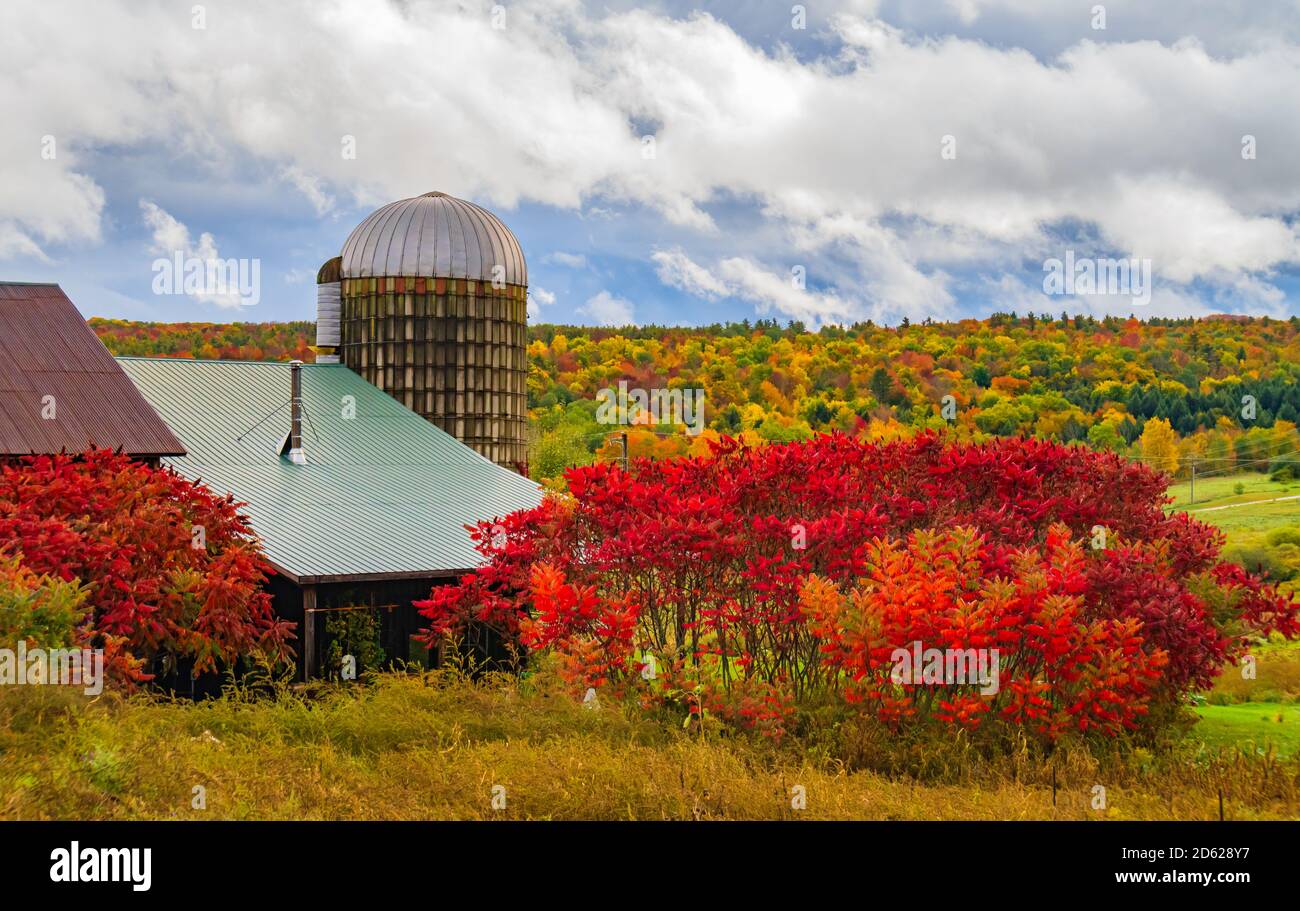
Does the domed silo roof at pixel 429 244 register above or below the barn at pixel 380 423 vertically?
above

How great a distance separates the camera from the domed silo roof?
30.8 m

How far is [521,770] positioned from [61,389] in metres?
10.7

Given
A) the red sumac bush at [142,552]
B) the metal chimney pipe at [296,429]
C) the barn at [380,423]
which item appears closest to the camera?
the red sumac bush at [142,552]

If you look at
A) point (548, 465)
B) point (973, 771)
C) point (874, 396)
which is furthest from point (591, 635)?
point (874, 396)

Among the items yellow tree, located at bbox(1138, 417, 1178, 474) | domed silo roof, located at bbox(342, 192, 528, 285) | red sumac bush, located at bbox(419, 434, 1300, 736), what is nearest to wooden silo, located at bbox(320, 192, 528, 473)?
domed silo roof, located at bbox(342, 192, 528, 285)

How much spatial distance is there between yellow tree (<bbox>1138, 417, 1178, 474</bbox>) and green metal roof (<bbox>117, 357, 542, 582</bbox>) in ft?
98.0

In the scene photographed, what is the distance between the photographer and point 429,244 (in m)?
30.9

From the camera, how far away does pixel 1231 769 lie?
13.4 m

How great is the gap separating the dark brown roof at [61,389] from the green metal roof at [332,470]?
206 centimetres

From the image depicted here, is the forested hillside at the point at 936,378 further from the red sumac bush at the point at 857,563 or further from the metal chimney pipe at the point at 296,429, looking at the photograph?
the red sumac bush at the point at 857,563

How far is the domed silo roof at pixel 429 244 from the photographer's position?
101 feet

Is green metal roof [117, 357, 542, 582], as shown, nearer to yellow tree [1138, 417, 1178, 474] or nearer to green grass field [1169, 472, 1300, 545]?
green grass field [1169, 472, 1300, 545]

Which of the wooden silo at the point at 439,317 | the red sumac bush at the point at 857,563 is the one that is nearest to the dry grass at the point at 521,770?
the red sumac bush at the point at 857,563

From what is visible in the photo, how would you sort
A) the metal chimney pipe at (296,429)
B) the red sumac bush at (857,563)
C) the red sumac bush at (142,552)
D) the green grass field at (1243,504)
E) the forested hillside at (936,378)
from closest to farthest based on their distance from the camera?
the red sumac bush at (857,563) → the red sumac bush at (142,552) → the metal chimney pipe at (296,429) → the green grass field at (1243,504) → the forested hillside at (936,378)
